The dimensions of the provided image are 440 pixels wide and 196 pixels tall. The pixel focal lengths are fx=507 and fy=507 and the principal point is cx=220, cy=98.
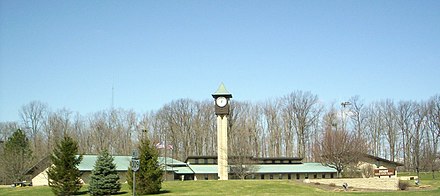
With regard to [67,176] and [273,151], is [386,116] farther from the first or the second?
[67,176]

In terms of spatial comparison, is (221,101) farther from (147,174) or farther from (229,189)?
(147,174)

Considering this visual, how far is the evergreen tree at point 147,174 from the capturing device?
3984cm

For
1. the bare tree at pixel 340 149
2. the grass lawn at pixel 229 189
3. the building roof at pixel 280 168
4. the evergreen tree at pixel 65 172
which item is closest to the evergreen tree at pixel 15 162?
the grass lawn at pixel 229 189

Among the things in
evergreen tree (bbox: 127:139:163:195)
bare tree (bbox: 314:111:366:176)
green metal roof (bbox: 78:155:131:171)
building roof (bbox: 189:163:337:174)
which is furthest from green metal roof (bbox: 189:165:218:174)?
Answer: evergreen tree (bbox: 127:139:163:195)

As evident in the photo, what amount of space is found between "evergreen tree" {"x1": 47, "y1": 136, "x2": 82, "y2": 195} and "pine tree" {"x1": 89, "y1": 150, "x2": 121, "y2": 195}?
4.60 ft

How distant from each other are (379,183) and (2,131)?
68583 mm

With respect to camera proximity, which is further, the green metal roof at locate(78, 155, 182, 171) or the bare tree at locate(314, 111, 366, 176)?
the bare tree at locate(314, 111, 366, 176)

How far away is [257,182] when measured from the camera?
4766 cm

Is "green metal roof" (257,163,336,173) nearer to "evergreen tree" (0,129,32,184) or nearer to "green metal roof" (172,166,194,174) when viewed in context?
"green metal roof" (172,166,194,174)

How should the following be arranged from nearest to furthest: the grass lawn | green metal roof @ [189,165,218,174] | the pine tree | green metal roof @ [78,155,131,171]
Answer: the pine tree < the grass lawn < green metal roof @ [78,155,131,171] < green metal roof @ [189,165,218,174]

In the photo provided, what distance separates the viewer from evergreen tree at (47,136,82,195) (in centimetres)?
4059

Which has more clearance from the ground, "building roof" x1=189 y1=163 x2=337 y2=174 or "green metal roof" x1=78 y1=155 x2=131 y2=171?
"green metal roof" x1=78 y1=155 x2=131 y2=171

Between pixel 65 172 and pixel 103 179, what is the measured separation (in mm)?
3067

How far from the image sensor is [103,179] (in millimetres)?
40844
